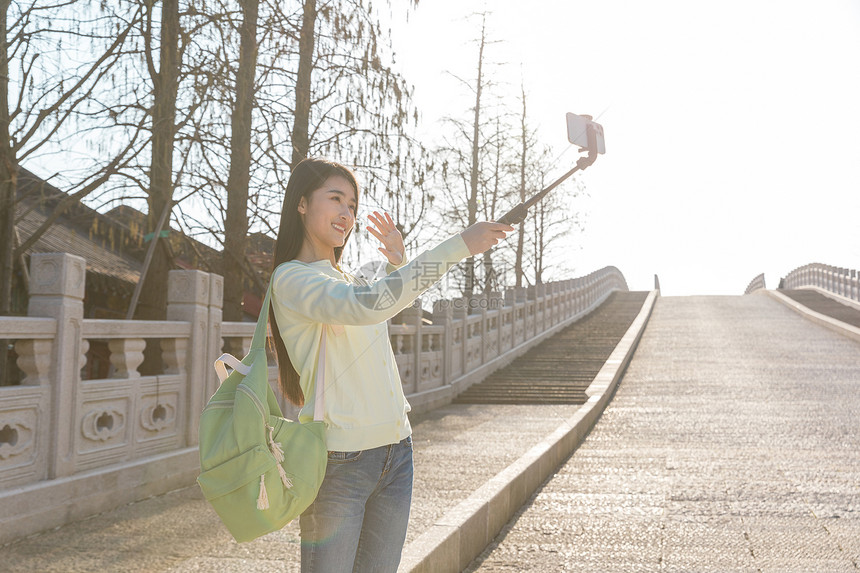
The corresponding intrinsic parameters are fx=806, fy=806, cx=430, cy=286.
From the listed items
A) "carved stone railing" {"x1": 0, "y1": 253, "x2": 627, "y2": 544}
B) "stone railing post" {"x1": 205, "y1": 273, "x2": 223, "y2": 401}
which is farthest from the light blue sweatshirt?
"stone railing post" {"x1": 205, "y1": 273, "x2": 223, "y2": 401}

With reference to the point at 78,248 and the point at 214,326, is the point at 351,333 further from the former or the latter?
the point at 78,248

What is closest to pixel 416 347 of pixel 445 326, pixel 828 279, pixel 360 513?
pixel 445 326

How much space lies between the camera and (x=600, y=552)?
5.16 metres

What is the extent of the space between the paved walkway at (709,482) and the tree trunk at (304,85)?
4.97 metres

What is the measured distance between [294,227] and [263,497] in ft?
2.56

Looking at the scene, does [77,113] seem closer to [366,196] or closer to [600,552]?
[366,196]

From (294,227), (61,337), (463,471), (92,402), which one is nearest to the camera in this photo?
(294,227)

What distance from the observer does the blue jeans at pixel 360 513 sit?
2207mm

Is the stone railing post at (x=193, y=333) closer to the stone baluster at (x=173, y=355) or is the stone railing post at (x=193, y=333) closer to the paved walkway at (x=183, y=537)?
the stone baluster at (x=173, y=355)

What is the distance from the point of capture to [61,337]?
5633 mm

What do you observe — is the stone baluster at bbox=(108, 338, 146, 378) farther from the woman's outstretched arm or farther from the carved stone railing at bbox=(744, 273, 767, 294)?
the carved stone railing at bbox=(744, 273, 767, 294)

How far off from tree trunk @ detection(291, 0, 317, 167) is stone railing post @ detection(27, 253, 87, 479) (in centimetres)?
423

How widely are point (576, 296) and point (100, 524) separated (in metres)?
23.5

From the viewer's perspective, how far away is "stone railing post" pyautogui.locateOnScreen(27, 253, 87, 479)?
219 inches
